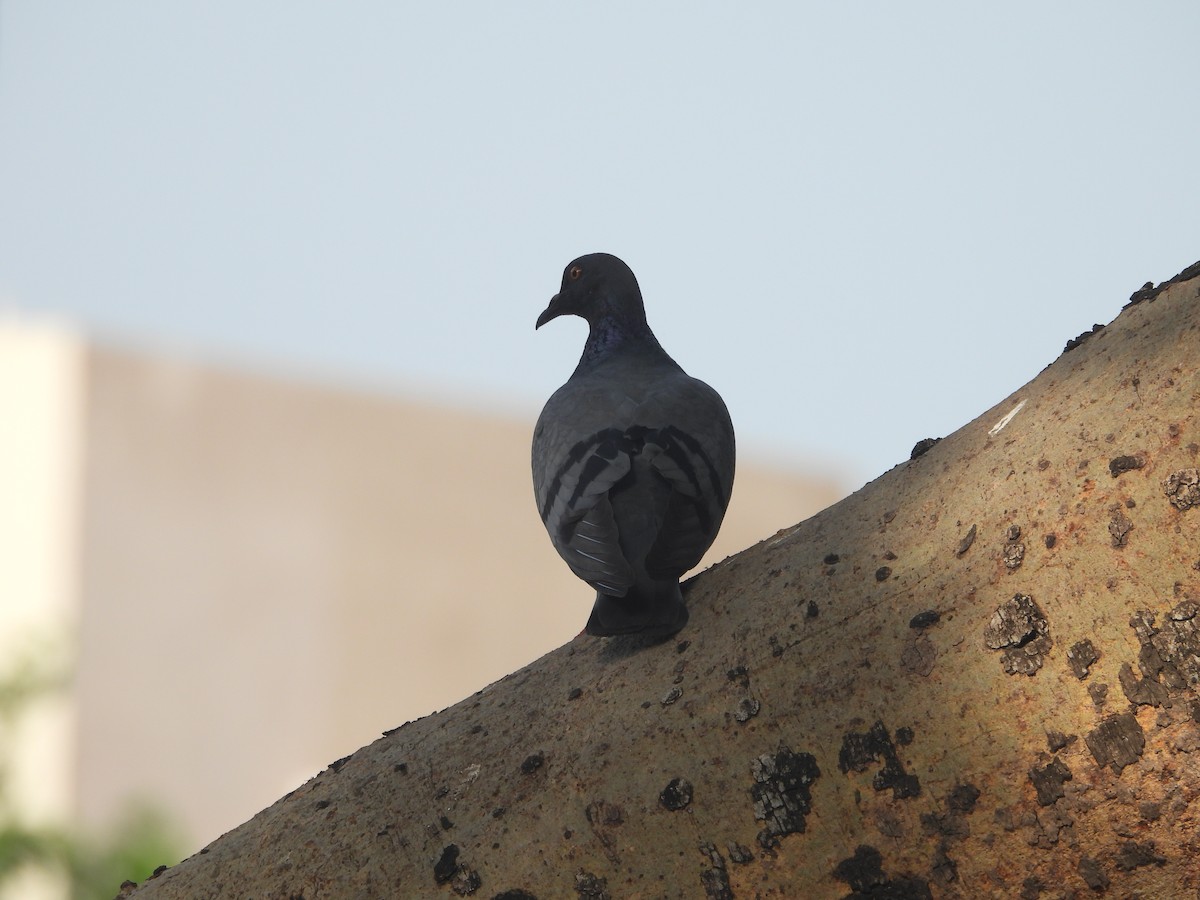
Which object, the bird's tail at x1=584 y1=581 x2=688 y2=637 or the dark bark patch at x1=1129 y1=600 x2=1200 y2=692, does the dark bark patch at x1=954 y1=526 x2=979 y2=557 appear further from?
the bird's tail at x1=584 y1=581 x2=688 y2=637

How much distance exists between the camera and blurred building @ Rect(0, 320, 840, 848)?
17328 millimetres

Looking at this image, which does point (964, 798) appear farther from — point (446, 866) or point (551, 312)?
point (551, 312)

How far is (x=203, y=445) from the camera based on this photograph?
763 inches

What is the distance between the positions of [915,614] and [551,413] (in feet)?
4.55

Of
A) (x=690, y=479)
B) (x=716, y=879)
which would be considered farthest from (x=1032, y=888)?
(x=690, y=479)

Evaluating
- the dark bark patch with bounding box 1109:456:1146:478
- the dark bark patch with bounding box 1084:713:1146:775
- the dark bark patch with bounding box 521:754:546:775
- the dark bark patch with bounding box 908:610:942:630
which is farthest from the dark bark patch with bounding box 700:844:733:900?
the dark bark patch with bounding box 1109:456:1146:478

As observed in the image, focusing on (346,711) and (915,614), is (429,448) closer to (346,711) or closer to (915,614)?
(346,711)

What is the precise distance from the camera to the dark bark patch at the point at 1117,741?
1667mm

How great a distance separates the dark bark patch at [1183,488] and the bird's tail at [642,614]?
88 centimetres

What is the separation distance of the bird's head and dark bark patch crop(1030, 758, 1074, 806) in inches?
85.8

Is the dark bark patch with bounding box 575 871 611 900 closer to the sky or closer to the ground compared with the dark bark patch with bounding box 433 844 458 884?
closer to the ground

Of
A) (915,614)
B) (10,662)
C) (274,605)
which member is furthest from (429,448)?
(915,614)

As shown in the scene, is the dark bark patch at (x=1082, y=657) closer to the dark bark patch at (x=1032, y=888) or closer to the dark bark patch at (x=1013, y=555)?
the dark bark patch at (x=1013, y=555)

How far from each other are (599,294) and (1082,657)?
2.28 meters
